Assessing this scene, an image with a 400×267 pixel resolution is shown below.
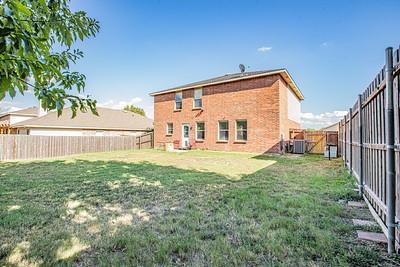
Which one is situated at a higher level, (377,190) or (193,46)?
(193,46)

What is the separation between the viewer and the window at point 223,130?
16.5 meters

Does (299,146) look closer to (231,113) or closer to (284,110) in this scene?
(284,110)

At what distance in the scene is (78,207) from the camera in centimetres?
404

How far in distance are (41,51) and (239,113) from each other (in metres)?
14.7

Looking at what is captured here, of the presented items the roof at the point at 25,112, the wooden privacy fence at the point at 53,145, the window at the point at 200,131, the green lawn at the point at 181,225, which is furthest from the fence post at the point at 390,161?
the roof at the point at 25,112

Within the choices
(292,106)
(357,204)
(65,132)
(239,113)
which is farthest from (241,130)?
(65,132)

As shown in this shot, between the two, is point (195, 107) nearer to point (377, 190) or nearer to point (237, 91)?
point (237, 91)

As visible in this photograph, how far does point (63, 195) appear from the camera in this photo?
4.82 metres

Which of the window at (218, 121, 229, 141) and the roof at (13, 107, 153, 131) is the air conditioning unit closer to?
the window at (218, 121, 229, 141)

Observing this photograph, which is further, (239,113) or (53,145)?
(239,113)

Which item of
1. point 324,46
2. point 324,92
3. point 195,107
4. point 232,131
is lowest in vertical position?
point 232,131

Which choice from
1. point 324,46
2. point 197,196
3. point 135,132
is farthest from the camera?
point 135,132

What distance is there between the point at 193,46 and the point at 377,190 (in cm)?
1325

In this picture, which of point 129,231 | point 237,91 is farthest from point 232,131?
point 129,231
